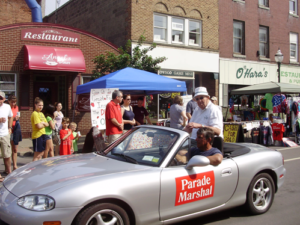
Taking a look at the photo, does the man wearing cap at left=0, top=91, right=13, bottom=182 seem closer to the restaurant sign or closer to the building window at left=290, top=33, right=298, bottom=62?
the restaurant sign

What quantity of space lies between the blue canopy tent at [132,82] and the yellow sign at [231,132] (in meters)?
2.16

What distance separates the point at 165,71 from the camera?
54.0 feet

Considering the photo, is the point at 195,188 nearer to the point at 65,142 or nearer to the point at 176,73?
the point at 65,142

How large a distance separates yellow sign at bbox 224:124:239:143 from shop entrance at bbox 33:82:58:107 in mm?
8337

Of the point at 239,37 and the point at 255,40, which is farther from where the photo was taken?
the point at 255,40

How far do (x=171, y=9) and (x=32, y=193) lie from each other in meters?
15.2

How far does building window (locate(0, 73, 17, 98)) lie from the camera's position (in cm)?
1291

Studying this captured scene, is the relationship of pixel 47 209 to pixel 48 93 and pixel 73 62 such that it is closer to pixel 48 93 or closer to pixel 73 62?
pixel 73 62

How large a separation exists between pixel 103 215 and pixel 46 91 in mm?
12245

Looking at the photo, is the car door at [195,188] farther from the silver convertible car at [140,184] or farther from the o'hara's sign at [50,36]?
the o'hara's sign at [50,36]

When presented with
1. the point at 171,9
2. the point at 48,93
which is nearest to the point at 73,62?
the point at 48,93

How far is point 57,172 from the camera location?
3.51m

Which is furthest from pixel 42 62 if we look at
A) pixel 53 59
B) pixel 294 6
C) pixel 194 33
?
pixel 294 6

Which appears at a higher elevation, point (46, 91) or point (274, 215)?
point (46, 91)
